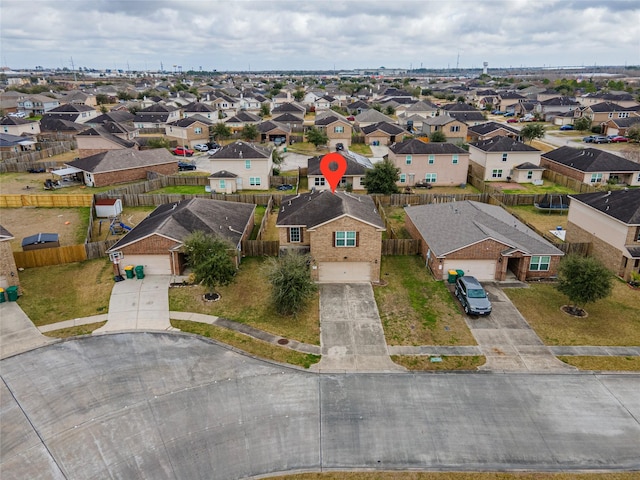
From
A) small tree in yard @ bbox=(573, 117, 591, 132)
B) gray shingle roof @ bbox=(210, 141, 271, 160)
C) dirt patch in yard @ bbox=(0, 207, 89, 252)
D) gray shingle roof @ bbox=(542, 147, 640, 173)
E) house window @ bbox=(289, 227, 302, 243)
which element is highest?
small tree in yard @ bbox=(573, 117, 591, 132)

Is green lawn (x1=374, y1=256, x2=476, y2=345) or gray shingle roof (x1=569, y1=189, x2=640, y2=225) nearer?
green lawn (x1=374, y1=256, x2=476, y2=345)

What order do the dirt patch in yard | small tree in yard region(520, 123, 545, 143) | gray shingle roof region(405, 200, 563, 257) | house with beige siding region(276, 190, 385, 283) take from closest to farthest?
1. house with beige siding region(276, 190, 385, 283)
2. gray shingle roof region(405, 200, 563, 257)
3. the dirt patch in yard
4. small tree in yard region(520, 123, 545, 143)

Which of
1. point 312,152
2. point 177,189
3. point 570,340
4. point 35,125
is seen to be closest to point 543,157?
point 312,152

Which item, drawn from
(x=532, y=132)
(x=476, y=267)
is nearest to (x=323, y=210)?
(x=476, y=267)

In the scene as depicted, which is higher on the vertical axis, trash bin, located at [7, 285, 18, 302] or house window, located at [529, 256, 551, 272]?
house window, located at [529, 256, 551, 272]

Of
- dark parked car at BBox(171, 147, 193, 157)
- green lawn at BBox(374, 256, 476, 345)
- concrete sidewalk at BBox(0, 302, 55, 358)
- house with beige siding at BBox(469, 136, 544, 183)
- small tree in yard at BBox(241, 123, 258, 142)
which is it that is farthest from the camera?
small tree in yard at BBox(241, 123, 258, 142)

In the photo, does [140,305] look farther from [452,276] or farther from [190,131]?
[190,131]

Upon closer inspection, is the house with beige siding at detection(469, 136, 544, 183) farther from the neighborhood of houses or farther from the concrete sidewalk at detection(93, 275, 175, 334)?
the concrete sidewalk at detection(93, 275, 175, 334)

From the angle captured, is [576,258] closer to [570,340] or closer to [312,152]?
[570,340]

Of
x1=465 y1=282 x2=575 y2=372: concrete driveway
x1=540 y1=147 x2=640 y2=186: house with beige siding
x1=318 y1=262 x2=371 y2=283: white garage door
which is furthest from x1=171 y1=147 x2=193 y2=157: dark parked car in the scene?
x1=465 y1=282 x2=575 y2=372: concrete driveway
